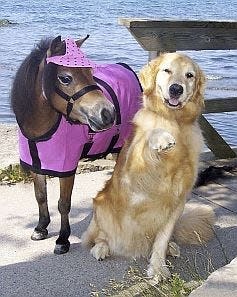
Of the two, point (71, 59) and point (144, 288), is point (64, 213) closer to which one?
point (144, 288)

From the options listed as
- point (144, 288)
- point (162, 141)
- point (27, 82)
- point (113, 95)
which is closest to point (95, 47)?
point (113, 95)

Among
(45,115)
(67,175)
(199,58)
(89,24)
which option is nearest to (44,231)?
(67,175)

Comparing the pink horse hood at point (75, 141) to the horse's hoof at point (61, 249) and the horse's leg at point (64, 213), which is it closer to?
the horse's leg at point (64, 213)

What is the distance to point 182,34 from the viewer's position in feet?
19.4

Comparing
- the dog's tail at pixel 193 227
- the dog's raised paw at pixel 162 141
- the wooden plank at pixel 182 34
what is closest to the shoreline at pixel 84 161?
the wooden plank at pixel 182 34

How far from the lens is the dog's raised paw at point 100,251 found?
175 inches

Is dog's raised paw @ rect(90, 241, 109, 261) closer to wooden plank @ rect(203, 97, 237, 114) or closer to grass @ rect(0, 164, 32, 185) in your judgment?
grass @ rect(0, 164, 32, 185)

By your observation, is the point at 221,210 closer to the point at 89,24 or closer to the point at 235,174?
the point at 235,174

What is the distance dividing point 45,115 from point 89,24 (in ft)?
73.6

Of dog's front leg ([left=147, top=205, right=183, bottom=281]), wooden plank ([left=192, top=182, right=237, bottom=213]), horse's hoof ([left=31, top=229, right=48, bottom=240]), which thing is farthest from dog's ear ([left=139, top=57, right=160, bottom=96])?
wooden plank ([left=192, top=182, right=237, bottom=213])

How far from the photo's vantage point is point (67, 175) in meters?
4.39

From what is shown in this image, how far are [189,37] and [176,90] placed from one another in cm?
208

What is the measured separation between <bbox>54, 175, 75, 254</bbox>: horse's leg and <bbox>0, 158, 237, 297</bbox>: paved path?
0.22 ft

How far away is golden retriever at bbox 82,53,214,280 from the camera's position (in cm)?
411
